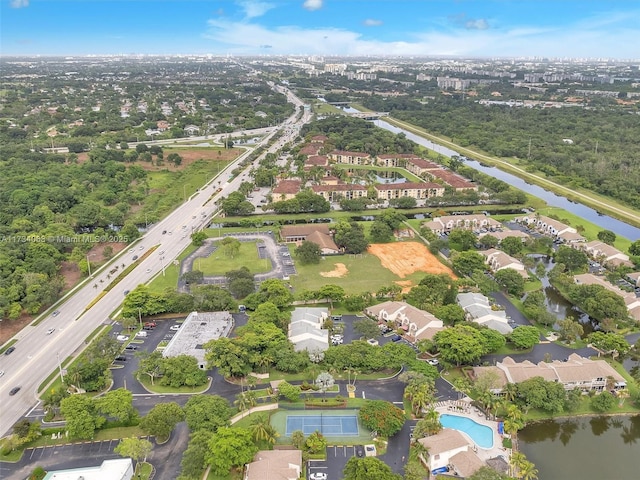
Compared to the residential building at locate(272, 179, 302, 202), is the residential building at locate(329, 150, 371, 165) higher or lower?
higher

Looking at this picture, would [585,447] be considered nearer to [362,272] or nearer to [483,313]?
[483,313]

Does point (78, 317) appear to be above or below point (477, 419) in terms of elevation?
above

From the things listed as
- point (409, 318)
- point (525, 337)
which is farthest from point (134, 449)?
point (525, 337)

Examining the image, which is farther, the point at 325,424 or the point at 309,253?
the point at 309,253

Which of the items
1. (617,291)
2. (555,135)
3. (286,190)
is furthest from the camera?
(555,135)

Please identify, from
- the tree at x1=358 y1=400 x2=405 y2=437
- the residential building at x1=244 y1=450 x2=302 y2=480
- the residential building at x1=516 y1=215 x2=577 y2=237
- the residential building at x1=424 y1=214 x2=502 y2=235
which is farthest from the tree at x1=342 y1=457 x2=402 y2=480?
the residential building at x1=516 y1=215 x2=577 y2=237

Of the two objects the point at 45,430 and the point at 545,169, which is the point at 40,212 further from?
the point at 545,169

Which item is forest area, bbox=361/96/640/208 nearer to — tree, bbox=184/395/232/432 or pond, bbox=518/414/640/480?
pond, bbox=518/414/640/480
